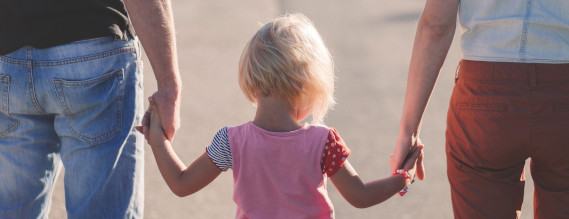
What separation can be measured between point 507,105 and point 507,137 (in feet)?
0.35

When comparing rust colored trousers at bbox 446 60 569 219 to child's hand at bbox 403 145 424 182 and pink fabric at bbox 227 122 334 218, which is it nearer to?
child's hand at bbox 403 145 424 182

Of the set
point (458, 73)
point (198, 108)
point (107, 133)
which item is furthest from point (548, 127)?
point (198, 108)

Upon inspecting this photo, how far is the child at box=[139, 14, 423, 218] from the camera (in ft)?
8.80

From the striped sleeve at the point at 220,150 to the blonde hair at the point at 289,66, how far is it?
0.18 metres

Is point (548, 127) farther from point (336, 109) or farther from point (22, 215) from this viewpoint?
point (336, 109)

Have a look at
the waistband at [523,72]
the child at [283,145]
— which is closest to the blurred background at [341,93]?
the child at [283,145]

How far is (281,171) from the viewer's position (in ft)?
8.79

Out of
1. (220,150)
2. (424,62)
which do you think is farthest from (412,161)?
(220,150)

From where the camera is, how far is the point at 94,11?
2.78 metres

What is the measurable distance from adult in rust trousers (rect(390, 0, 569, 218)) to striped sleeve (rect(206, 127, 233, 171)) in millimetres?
804

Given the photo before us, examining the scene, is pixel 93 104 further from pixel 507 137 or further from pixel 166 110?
pixel 507 137

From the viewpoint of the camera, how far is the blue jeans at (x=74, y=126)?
2.77 meters

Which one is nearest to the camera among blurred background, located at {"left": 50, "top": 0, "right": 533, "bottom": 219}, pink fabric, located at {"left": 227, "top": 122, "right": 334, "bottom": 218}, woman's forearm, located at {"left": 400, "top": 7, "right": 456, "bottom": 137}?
pink fabric, located at {"left": 227, "top": 122, "right": 334, "bottom": 218}

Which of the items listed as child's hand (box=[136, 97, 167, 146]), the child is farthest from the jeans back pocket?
the child
